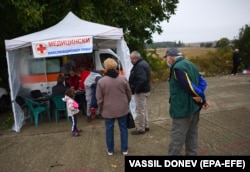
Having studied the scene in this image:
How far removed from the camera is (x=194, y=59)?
26.2 meters

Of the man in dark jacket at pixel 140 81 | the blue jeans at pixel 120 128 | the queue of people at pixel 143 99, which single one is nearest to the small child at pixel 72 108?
the queue of people at pixel 143 99

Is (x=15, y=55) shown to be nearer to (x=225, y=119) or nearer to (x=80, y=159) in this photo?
(x=80, y=159)

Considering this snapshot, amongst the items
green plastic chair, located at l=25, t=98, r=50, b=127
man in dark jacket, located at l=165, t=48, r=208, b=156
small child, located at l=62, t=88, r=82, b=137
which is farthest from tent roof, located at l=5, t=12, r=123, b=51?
man in dark jacket, located at l=165, t=48, r=208, b=156

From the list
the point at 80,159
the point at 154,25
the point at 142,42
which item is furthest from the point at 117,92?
the point at 154,25

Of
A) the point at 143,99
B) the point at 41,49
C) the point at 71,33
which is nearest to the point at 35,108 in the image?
the point at 41,49

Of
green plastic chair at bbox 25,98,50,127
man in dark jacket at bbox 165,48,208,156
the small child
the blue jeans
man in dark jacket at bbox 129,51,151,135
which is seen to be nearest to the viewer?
man in dark jacket at bbox 165,48,208,156

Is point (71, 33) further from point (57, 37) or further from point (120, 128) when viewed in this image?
point (120, 128)

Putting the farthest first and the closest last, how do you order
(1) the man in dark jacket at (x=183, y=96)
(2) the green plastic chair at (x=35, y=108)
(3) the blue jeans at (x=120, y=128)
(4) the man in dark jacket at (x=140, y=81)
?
(2) the green plastic chair at (x=35, y=108), (4) the man in dark jacket at (x=140, y=81), (3) the blue jeans at (x=120, y=128), (1) the man in dark jacket at (x=183, y=96)

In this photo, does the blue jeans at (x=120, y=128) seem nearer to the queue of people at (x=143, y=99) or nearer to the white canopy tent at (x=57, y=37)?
the queue of people at (x=143, y=99)

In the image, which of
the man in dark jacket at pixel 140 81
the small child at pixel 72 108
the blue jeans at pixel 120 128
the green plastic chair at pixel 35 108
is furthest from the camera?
the green plastic chair at pixel 35 108

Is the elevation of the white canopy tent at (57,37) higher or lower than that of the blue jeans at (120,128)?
higher

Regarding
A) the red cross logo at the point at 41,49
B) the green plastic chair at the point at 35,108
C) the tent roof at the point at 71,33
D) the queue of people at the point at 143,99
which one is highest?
the tent roof at the point at 71,33

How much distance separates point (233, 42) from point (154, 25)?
8.37m

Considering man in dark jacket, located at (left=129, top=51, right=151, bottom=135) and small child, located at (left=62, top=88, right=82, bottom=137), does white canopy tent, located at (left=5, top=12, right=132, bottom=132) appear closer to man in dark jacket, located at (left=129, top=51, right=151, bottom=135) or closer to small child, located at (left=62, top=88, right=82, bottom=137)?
man in dark jacket, located at (left=129, top=51, right=151, bottom=135)
